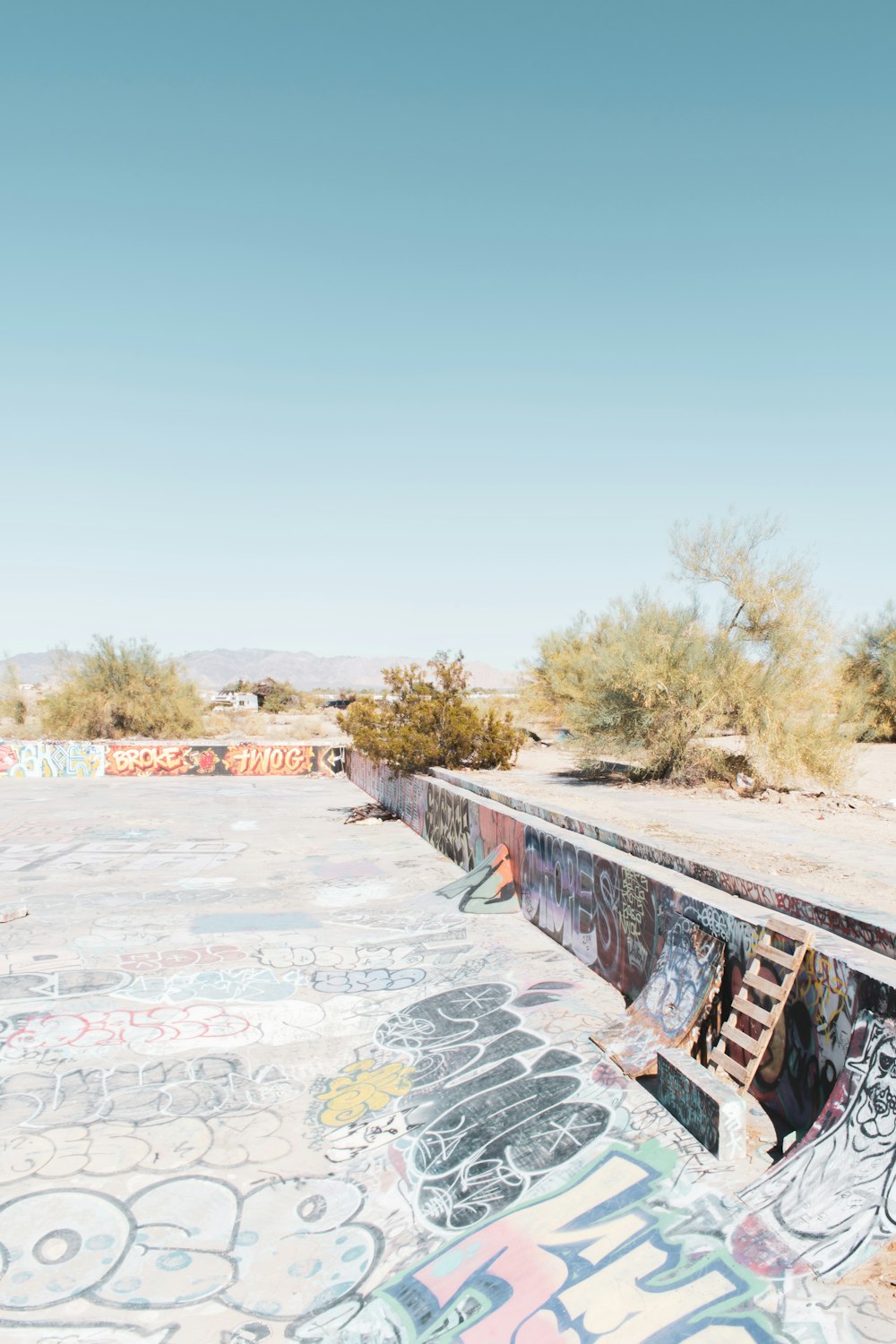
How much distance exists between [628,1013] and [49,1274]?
4.06 m

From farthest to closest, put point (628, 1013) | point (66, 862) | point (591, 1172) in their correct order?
point (66, 862)
point (628, 1013)
point (591, 1172)

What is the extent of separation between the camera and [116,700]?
126ft

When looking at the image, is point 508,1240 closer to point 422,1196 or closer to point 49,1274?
point 422,1196

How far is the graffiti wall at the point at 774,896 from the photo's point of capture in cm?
512

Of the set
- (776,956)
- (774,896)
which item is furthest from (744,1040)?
(774,896)

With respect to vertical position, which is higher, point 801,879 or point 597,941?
point 801,879

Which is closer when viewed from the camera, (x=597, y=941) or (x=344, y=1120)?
(x=344, y=1120)

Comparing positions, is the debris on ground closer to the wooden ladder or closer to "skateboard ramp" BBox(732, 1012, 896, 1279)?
the wooden ladder

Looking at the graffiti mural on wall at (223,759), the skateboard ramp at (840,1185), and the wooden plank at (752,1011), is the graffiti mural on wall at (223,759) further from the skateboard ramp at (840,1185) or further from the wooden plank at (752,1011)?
the skateboard ramp at (840,1185)

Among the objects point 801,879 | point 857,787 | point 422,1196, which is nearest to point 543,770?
point 857,787

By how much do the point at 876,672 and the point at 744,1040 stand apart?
90.5ft

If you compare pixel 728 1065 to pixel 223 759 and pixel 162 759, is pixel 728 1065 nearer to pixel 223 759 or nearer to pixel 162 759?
pixel 223 759

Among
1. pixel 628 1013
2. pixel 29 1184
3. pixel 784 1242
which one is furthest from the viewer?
pixel 628 1013

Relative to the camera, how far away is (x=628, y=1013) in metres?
6.32
